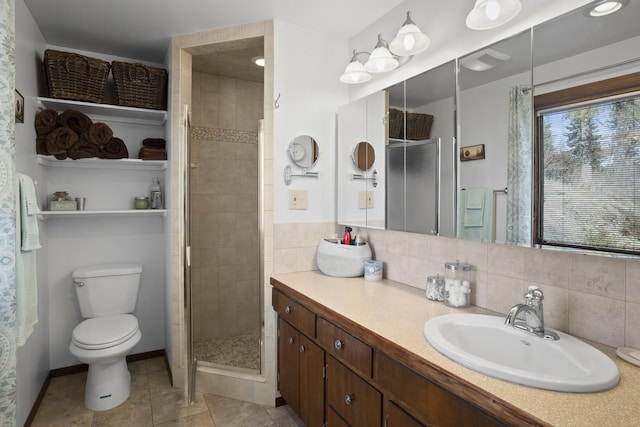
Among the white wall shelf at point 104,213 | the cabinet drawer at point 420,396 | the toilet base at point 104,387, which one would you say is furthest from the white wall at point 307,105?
the toilet base at point 104,387

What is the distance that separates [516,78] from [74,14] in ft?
8.21

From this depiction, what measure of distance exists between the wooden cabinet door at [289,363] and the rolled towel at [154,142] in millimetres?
1624

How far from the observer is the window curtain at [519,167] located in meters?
1.33

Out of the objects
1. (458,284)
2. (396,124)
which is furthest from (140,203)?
(458,284)

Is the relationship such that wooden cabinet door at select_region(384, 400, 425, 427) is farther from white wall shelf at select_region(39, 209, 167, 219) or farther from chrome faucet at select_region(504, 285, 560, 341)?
white wall shelf at select_region(39, 209, 167, 219)

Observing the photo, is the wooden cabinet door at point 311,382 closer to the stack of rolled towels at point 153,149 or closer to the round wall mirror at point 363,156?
the round wall mirror at point 363,156

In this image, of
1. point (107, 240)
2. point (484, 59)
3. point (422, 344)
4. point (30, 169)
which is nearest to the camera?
point (422, 344)

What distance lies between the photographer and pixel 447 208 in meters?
1.67

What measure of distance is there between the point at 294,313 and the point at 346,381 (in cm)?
52

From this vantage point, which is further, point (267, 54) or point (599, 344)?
point (267, 54)

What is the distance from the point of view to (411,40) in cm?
175

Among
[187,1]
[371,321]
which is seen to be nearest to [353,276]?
[371,321]

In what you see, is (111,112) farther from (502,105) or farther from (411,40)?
(502,105)

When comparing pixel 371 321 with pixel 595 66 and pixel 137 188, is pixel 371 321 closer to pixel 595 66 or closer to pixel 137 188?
pixel 595 66
